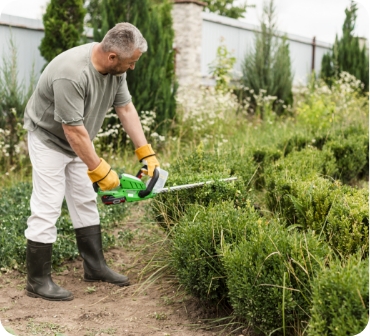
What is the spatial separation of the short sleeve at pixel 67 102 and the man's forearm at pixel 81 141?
42 millimetres

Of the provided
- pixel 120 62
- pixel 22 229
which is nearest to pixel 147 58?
pixel 22 229

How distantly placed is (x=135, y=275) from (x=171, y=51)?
5741 millimetres

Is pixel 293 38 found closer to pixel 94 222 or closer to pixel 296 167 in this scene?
pixel 296 167

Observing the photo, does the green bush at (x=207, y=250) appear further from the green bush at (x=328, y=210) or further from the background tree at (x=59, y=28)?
the background tree at (x=59, y=28)

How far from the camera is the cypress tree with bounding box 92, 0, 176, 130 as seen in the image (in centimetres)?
855

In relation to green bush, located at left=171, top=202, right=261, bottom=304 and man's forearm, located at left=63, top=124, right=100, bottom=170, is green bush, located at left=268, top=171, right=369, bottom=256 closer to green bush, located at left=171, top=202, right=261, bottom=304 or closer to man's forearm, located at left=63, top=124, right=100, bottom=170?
green bush, located at left=171, top=202, right=261, bottom=304

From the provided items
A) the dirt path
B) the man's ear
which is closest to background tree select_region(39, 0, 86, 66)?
the dirt path

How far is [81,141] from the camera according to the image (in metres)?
3.66

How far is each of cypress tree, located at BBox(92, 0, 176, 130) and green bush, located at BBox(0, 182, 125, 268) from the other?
10.2ft

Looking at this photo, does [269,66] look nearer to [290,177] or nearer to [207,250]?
[290,177]

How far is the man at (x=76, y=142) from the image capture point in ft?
12.0

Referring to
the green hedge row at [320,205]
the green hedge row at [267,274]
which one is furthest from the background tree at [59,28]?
the green hedge row at [267,274]

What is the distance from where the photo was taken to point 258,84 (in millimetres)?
12297

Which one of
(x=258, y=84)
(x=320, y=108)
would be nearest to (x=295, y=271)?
(x=320, y=108)
